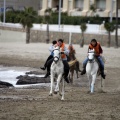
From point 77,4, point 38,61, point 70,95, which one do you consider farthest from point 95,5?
point 70,95

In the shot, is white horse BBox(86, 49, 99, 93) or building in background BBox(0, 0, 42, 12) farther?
building in background BBox(0, 0, 42, 12)

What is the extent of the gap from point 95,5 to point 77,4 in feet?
18.4

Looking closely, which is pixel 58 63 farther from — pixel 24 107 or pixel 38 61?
pixel 38 61

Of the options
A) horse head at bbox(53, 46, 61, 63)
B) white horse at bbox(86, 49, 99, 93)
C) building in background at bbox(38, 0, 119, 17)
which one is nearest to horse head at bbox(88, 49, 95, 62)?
white horse at bbox(86, 49, 99, 93)

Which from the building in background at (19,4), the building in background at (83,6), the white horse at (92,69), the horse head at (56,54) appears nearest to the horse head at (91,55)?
the white horse at (92,69)

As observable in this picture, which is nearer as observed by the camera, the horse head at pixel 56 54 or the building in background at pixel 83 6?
the horse head at pixel 56 54

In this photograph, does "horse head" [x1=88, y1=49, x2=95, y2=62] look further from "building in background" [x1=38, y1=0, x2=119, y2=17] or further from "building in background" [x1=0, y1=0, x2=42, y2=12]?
"building in background" [x1=0, y1=0, x2=42, y2=12]

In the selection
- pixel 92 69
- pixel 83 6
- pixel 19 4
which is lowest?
pixel 92 69

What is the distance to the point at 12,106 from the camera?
14438 millimetres

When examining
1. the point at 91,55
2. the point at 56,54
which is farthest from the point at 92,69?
the point at 56,54

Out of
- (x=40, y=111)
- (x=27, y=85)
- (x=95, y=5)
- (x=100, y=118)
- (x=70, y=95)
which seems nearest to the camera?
(x=100, y=118)

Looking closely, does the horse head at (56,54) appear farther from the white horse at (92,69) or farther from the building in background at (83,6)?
the building in background at (83,6)

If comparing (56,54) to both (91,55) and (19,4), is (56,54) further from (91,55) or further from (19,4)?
(19,4)

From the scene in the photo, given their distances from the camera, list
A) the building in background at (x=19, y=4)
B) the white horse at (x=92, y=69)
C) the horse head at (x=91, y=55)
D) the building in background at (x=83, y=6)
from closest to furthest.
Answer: the horse head at (x=91, y=55), the white horse at (x=92, y=69), the building in background at (x=83, y=6), the building in background at (x=19, y=4)
